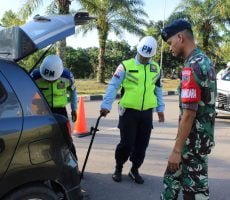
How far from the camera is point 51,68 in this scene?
4.96 m

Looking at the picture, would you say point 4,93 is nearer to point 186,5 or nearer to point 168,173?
point 168,173

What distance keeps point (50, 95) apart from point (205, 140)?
83.1 inches

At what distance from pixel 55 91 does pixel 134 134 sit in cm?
109

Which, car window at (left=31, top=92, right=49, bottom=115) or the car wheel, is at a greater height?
car window at (left=31, top=92, right=49, bottom=115)

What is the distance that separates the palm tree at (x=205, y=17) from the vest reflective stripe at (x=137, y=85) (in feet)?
93.3

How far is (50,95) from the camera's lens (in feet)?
16.8

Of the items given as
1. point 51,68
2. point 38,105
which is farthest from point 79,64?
point 38,105

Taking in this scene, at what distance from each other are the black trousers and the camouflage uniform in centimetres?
171

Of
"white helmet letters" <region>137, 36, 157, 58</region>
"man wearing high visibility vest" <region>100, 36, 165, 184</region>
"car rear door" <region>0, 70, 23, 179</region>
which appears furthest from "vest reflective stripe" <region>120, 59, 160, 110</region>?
"car rear door" <region>0, 70, 23, 179</region>

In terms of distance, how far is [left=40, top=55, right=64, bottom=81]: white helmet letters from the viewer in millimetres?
4957

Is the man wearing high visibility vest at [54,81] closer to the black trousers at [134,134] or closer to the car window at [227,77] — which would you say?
the black trousers at [134,134]

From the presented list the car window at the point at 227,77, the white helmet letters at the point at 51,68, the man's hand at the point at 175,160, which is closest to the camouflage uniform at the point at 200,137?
the man's hand at the point at 175,160

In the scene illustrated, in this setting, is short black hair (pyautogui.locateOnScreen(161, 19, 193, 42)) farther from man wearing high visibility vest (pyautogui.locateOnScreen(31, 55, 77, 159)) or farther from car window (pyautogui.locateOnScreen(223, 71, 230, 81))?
car window (pyautogui.locateOnScreen(223, 71, 230, 81))

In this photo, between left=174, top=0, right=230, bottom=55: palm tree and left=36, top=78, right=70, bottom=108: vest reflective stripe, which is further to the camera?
left=174, top=0, right=230, bottom=55: palm tree
